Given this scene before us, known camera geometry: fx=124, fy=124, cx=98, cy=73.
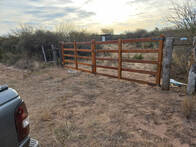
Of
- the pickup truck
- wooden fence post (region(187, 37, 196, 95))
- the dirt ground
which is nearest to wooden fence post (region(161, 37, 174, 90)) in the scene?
the dirt ground

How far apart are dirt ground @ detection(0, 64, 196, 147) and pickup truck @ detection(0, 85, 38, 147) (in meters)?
1.00

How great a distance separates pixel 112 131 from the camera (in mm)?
2242

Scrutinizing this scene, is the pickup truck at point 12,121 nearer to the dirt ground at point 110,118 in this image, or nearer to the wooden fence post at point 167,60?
the dirt ground at point 110,118

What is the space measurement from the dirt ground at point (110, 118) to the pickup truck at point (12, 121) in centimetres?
100

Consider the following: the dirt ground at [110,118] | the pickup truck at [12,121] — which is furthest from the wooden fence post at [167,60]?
the pickup truck at [12,121]

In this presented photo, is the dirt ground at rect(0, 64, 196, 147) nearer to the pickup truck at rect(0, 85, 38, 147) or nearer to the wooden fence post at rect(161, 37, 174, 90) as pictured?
the wooden fence post at rect(161, 37, 174, 90)

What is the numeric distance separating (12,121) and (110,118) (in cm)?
200

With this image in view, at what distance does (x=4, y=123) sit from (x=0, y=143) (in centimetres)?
13

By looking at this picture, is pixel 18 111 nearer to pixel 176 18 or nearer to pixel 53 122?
pixel 53 122

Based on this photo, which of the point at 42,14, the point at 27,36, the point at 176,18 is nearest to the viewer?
the point at 176,18

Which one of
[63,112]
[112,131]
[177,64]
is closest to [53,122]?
[63,112]

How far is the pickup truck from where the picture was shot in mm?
897

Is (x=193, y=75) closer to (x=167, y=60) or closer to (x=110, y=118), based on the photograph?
(x=167, y=60)

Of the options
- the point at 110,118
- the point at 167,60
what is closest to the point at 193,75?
the point at 167,60
